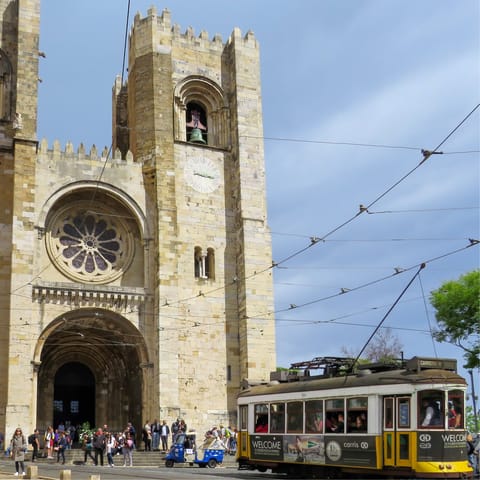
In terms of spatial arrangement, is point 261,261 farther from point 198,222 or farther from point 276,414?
point 276,414

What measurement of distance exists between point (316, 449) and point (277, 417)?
66.1 inches

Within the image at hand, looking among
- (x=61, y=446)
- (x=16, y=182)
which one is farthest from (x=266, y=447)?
(x=16, y=182)

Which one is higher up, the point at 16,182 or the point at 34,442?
the point at 16,182

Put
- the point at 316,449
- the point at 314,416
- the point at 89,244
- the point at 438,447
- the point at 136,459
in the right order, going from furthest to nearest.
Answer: the point at 89,244
the point at 136,459
the point at 314,416
the point at 316,449
the point at 438,447

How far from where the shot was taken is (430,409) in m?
14.5

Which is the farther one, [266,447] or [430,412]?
[266,447]

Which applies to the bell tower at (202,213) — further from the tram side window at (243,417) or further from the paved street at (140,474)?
the tram side window at (243,417)

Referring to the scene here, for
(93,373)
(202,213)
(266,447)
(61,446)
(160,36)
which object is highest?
(160,36)

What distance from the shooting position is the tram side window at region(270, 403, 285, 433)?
17.7 metres

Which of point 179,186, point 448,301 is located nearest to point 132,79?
point 179,186

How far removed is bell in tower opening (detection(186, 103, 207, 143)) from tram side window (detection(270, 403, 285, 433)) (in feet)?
55.5

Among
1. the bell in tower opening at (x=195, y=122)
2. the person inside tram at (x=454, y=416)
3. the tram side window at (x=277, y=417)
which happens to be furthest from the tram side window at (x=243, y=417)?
the bell in tower opening at (x=195, y=122)

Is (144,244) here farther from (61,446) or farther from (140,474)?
(140,474)

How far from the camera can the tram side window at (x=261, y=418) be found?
18375mm
